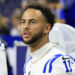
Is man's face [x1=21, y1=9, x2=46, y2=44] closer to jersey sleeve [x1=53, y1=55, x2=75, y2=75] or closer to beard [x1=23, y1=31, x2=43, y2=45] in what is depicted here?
beard [x1=23, y1=31, x2=43, y2=45]

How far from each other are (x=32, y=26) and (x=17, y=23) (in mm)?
4051

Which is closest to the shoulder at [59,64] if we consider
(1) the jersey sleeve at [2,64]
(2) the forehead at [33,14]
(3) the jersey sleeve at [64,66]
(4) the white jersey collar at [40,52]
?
(3) the jersey sleeve at [64,66]

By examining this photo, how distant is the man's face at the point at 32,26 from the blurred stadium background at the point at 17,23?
2.48 ft

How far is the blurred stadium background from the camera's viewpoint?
4.11m

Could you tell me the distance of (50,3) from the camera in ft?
22.3

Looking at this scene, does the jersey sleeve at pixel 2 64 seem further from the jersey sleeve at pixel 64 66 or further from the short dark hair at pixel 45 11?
the jersey sleeve at pixel 64 66

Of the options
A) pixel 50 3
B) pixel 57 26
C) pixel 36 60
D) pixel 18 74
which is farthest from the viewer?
pixel 50 3

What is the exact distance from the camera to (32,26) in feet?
10.1

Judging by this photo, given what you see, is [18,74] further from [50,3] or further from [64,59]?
[50,3]

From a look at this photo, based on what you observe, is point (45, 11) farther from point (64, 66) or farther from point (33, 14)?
point (64, 66)

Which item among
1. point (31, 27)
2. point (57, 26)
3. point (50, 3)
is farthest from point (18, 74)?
point (50, 3)

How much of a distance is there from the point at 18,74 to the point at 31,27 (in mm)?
1068

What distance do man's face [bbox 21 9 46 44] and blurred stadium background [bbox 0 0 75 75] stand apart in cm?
76

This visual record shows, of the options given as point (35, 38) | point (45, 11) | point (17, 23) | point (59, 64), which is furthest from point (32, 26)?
point (17, 23)
